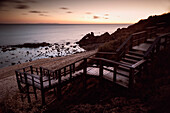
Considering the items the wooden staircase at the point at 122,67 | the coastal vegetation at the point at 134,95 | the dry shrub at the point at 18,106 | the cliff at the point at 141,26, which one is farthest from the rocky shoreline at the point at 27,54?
the coastal vegetation at the point at 134,95

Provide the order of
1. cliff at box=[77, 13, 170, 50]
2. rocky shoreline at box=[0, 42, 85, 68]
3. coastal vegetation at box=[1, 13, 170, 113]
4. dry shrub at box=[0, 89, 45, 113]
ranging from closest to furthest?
coastal vegetation at box=[1, 13, 170, 113] < dry shrub at box=[0, 89, 45, 113] < cliff at box=[77, 13, 170, 50] < rocky shoreline at box=[0, 42, 85, 68]

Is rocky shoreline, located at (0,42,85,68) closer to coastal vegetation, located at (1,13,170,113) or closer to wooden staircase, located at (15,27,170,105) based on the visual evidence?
wooden staircase, located at (15,27,170,105)

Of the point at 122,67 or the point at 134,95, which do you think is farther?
the point at 122,67

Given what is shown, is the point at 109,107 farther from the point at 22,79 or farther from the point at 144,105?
the point at 22,79

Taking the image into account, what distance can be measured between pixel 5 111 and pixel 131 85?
9.71m

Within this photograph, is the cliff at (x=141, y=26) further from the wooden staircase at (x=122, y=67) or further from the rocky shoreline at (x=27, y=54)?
the rocky shoreline at (x=27, y=54)

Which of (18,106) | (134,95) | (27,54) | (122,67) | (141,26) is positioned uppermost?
(141,26)

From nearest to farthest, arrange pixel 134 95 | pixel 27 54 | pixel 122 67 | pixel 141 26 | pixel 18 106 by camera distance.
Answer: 1. pixel 134 95
2. pixel 122 67
3. pixel 18 106
4. pixel 141 26
5. pixel 27 54

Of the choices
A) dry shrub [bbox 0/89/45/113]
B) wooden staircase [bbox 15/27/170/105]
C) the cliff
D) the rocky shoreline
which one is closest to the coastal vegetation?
dry shrub [bbox 0/89/45/113]

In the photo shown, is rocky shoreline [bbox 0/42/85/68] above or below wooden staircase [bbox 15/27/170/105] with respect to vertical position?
below

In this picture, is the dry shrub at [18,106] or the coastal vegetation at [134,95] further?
the dry shrub at [18,106]

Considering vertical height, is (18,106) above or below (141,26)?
below

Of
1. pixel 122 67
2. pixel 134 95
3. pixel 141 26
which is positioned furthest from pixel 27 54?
pixel 134 95

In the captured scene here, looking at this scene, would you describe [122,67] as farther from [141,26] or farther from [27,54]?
[27,54]
